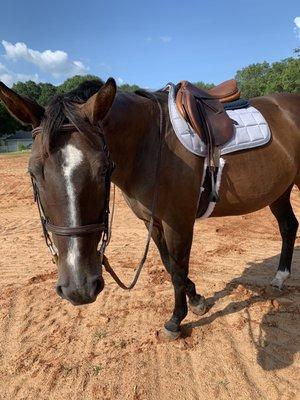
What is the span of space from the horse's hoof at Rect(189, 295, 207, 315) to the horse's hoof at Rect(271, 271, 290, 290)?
41.3 inches

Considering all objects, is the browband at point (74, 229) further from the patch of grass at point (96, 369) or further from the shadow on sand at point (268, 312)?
the shadow on sand at point (268, 312)

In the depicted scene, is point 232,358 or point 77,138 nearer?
point 77,138

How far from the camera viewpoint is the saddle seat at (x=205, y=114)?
281cm

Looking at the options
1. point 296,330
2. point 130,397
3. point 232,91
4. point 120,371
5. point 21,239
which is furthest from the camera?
point 21,239

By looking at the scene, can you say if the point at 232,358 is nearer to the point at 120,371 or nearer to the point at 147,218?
the point at 120,371

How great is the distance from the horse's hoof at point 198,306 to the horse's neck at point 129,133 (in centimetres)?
159

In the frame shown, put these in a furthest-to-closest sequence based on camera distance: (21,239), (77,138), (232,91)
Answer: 1. (21,239)
2. (232,91)
3. (77,138)

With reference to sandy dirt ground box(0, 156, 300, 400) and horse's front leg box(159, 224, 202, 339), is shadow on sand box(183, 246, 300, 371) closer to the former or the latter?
sandy dirt ground box(0, 156, 300, 400)

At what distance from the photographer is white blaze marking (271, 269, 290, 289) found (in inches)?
163

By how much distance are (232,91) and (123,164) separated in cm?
163

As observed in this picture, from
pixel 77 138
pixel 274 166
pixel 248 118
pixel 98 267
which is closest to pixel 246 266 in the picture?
pixel 274 166

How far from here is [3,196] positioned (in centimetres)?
956

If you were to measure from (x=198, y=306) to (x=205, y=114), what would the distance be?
1.99 m

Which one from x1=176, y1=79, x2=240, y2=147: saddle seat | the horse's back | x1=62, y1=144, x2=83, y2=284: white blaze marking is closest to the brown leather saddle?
x1=176, y1=79, x2=240, y2=147: saddle seat
